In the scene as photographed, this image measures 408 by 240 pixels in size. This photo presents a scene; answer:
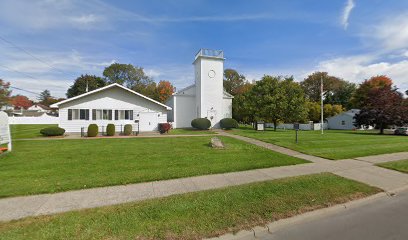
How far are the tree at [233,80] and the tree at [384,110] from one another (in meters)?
31.9

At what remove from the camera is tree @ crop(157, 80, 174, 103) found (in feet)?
177

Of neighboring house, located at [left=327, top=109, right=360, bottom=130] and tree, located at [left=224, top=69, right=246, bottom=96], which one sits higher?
tree, located at [left=224, top=69, right=246, bottom=96]

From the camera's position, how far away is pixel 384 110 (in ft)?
94.7

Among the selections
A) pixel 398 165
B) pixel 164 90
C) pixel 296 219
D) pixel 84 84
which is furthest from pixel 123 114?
pixel 84 84

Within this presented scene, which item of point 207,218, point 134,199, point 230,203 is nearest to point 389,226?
point 230,203

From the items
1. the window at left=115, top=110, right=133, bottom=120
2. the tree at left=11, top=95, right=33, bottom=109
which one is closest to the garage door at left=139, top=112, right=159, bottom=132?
the window at left=115, top=110, right=133, bottom=120

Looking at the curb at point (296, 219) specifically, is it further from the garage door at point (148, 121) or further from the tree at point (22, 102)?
the tree at point (22, 102)

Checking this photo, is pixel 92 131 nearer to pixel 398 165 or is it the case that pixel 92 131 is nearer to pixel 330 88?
pixel 398 165

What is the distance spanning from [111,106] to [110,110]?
0.43 meters

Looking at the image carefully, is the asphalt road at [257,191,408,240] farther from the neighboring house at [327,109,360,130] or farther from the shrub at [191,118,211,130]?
the neighboring house at [327,109,360,130]

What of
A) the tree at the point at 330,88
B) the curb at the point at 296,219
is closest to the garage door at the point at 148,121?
the curb at the point at 296,219

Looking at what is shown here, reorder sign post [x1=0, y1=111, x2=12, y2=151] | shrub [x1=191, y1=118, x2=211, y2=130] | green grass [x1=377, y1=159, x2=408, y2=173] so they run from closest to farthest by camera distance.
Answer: green grass [x1=377, y1=159, x2=408, y2=173] → sign post [x1=0, y1=111, x2=12, y2=151] → shrub [x1=191, y1=118, x2=211, y2=130]

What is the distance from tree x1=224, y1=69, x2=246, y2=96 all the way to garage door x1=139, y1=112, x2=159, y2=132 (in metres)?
37.4

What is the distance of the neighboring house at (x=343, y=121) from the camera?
43031 mm
